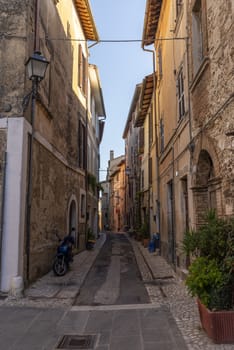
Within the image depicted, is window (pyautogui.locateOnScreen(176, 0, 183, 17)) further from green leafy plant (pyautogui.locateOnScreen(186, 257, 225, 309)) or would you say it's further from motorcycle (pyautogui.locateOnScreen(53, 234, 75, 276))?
green leafy plant (pyautogui.locateOnScreen(186, 257, 225, 309))

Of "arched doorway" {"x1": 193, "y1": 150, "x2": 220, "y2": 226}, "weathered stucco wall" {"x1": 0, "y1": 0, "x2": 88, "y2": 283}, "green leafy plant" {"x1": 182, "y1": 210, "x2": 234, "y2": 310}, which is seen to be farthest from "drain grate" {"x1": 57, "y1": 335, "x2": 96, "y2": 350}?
"arched doorway" {"x1": 193, "y1": 150, "x2": 220, "y2": 226}

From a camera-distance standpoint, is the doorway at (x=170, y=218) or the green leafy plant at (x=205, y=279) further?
the doorway at (x=170, y=218)

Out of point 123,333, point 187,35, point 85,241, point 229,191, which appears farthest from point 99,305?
point 85,241

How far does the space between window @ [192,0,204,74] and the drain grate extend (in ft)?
18.4

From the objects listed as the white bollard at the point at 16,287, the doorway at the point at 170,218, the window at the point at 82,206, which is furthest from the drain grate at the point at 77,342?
the window at the point at 82,206

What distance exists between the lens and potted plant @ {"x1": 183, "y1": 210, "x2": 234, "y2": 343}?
3932 mm

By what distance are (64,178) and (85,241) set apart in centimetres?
547

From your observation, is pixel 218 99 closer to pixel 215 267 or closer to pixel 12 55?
pixel 215 267

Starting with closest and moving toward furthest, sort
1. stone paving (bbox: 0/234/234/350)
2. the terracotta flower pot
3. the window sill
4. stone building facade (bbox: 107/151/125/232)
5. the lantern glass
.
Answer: the terracotta flower pot < stone paving (bbox: 0/234/234/350) < the window sill < the lantern glass < stone building facade (bbox: 107/151/125/232)

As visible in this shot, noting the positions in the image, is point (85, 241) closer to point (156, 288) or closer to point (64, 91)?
point (64, 91)

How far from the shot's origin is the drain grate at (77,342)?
4.07 metres

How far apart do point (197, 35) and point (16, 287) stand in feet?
21.3

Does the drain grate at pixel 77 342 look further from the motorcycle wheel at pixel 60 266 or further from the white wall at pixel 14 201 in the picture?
the motorcycle wheel at pixel 60 266

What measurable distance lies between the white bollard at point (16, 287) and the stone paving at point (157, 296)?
Result: 0.10 m
